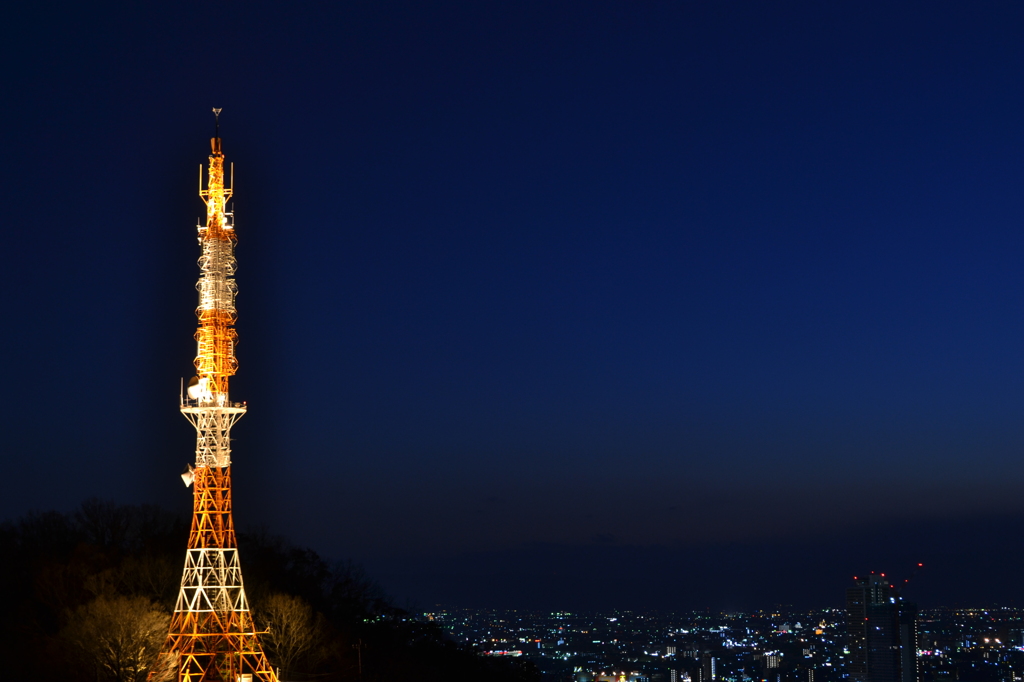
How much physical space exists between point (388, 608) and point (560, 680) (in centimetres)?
5457

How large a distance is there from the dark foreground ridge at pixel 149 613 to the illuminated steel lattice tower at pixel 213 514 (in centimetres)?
275

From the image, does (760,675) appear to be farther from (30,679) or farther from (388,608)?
(30,679)

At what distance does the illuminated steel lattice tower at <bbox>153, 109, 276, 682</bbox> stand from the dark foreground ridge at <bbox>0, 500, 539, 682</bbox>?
275 centimetres

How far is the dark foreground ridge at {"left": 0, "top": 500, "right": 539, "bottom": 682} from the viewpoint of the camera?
29234 mm

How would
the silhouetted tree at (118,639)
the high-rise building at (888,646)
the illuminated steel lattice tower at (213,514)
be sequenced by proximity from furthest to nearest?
the high-rise building at (888,646) → the silhouetted tree at (118,639) → the illuminated steel lattice tower at (213,514)

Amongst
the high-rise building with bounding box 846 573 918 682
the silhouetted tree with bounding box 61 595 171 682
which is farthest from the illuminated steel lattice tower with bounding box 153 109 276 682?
the high-rise building with bounding box 846 573 918 682

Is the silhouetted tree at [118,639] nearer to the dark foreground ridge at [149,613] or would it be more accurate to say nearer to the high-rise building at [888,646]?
the dark foreground ridge at [149,613]

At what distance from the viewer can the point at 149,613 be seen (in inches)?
1179

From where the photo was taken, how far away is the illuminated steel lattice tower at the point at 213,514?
26.6 metres

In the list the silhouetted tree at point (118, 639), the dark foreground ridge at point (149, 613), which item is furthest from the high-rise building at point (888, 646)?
the silhouetted tree at point (118, 639)

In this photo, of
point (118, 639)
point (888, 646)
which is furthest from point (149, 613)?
point (888, 646)

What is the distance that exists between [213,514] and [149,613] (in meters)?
5.09

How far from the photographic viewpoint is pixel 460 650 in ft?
177

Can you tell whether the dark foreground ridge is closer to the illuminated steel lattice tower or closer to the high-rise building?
the illuminated steel lattice tower
